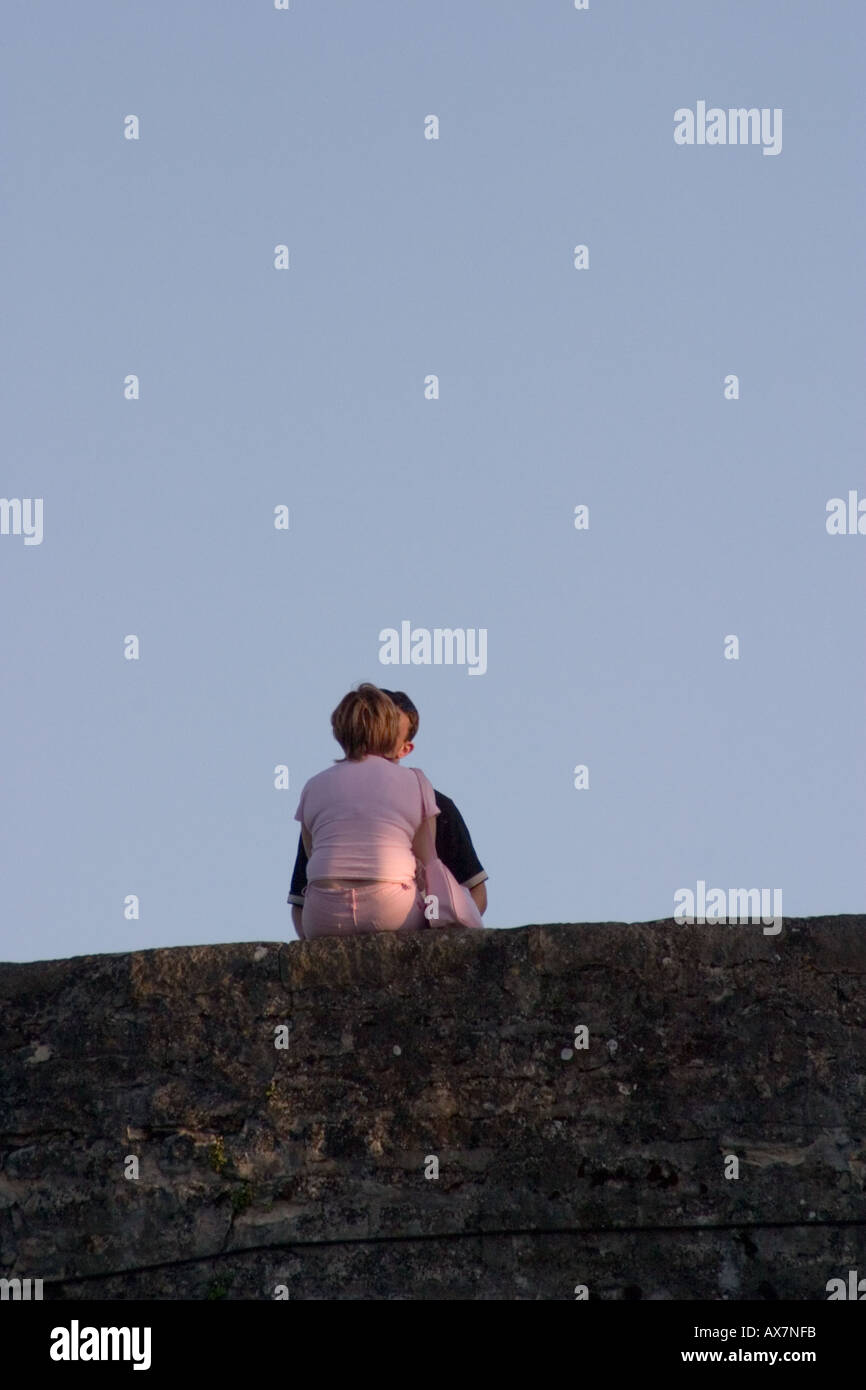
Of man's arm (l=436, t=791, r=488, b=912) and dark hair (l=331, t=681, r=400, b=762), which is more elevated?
dark hair (l=331, t=681, r=400, b=762)

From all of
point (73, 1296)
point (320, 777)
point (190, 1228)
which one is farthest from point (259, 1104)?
point (320, 777)

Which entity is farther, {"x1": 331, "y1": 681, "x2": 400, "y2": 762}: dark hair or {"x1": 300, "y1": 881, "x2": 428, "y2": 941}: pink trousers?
{"x1": 331, "y1": 681, "x2": 400, "y2": 762}: dark hair

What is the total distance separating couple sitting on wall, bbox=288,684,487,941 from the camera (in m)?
5.77

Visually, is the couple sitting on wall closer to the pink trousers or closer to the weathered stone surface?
the pink trousers

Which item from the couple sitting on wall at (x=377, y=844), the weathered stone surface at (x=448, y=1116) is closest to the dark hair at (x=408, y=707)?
the couple sitting on wall at (x=377, y=844)

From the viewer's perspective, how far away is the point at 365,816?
231 inches

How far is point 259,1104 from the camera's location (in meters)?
5.37

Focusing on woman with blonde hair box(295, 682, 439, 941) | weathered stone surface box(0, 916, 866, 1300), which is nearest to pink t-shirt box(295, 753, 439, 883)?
woman with blonde hair box(295, 682, 439, 941)

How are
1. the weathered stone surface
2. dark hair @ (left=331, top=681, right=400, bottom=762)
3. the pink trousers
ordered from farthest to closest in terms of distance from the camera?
dark hair @ (left=331, top=681, right=400, bottom=762), the pink trousers, the weathered stone surface

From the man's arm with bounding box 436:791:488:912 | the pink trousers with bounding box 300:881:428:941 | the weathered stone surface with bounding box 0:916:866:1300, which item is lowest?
the weathered stone surface with bounding box 0:916:866:1300

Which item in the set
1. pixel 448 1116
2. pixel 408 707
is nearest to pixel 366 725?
pixel 408 707

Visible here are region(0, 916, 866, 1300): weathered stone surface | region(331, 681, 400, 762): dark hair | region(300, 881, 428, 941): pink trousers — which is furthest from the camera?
region(331, 681, 400, 762): dark hair

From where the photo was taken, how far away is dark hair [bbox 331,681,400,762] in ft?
20.0

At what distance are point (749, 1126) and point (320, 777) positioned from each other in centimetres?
173
